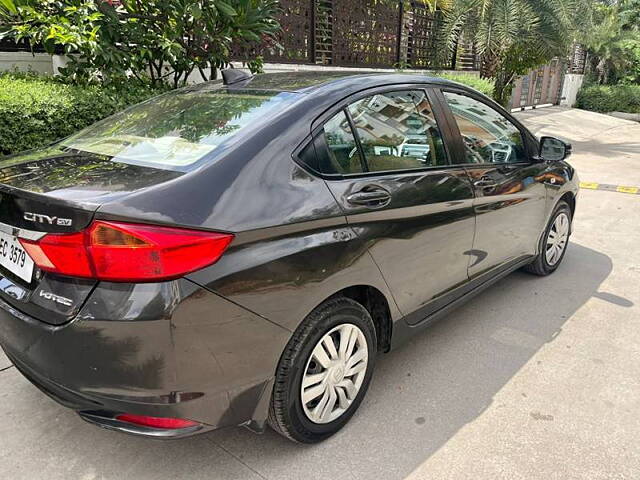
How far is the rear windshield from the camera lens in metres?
2.11

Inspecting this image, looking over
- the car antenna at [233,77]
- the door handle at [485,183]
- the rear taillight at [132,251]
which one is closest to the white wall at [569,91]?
the door handle at [485,183]

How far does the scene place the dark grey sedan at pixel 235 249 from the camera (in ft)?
5.60

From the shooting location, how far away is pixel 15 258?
6.37 ft

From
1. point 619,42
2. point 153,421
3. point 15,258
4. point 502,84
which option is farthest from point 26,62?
point 619,42

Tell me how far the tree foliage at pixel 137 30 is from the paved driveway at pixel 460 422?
3.50 m

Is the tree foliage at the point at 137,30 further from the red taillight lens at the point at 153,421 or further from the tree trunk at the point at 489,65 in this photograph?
the tree trunk at the point at 489,65

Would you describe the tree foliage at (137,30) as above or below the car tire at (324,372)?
above

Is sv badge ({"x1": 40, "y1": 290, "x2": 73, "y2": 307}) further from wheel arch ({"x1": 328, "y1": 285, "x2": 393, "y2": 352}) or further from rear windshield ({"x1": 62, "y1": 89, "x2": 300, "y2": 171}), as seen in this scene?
wheel arch ({"x1": 328, "y1": 285, "x2": 393, "y2": 352})

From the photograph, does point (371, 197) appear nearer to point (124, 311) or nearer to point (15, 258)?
point (124, 311)

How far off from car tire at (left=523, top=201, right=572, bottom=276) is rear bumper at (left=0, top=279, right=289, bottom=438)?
293cm

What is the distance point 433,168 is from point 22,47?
20.2 feet

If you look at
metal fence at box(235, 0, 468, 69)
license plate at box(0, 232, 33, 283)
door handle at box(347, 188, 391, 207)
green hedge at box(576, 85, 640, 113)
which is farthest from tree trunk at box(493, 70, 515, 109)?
license plate at box(0, 232, 33, 283)

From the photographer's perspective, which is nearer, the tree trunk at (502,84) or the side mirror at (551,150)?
the side mirror at (551,150)

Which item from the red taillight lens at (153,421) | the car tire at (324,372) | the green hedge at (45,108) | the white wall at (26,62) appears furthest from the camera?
the white wall at (26,62)
